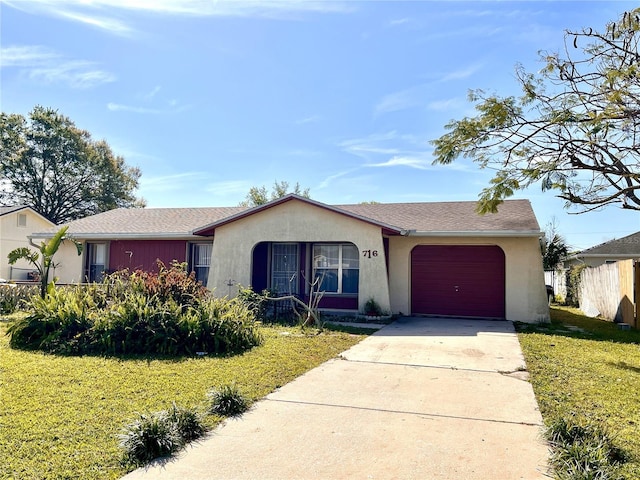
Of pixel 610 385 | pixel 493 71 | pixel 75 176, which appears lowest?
pixel 610 385

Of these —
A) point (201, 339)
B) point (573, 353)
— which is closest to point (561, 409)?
point (573, 353)

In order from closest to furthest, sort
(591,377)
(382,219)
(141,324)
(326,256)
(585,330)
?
(591,377), (141,324), (585,330), (326,256), (382,219)

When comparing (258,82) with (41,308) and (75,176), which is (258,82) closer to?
(41,308)

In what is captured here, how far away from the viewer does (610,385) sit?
6.48 metres

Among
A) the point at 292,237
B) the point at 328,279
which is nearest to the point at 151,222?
the point at 292,237

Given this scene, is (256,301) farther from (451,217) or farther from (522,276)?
(522,276)

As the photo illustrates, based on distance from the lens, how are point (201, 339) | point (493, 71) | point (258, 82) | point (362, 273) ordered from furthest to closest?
point (362, 273), point (258, 82), point (493, 71), point (201, 339)

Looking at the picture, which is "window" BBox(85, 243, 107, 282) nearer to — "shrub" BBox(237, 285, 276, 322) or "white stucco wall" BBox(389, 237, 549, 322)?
"shrub" BBox(237, 285, 276, 322)

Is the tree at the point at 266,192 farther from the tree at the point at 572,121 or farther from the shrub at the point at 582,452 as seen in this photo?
the shrub at the point at 582,452

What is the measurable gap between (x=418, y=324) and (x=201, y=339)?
22.5 ft

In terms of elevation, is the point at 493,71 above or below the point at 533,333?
above

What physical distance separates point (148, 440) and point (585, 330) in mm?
12407

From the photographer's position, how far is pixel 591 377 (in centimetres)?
695

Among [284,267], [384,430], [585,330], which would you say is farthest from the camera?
[284,267]
